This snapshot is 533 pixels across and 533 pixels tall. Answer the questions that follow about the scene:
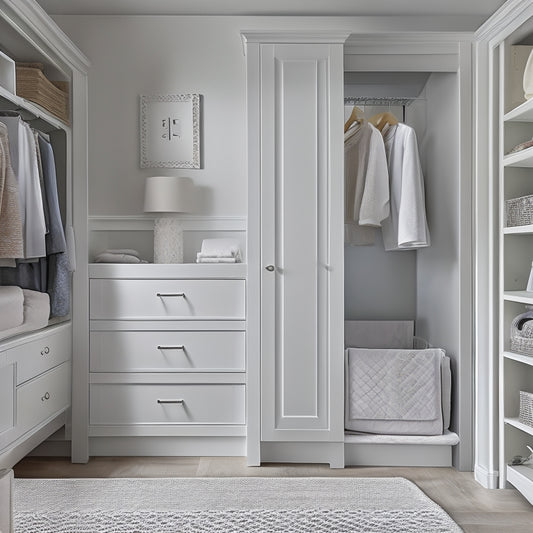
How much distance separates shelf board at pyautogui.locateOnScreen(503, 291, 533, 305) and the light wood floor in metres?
0.84

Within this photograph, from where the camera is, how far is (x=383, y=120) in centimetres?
352

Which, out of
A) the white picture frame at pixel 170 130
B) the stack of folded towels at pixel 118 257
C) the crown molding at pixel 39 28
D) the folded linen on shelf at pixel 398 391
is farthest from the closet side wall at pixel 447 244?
the crown molding at pixel 39 28

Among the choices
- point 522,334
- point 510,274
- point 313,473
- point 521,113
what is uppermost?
point 521,113

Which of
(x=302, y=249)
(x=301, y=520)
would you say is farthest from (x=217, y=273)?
(x=301, y=520)

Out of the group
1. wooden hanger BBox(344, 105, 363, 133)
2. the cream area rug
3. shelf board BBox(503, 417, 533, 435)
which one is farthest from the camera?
wooden hanger BBox(344, 105, 363, 133)

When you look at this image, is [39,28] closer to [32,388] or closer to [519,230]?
[32,388]

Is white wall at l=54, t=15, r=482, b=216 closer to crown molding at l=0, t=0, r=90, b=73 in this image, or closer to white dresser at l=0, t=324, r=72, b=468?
crown molding at l=0, t=0, r=90, b=73

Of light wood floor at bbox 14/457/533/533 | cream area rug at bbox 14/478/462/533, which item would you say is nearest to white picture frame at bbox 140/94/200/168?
light wood floor at bbox 14/457/533/533

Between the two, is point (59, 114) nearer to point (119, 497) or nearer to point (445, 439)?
point (119, 497)

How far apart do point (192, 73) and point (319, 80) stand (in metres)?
0.81

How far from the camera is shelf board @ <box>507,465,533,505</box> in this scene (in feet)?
8.63

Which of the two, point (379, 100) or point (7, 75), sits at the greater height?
point (379, 100)

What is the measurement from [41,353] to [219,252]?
3.27 feet

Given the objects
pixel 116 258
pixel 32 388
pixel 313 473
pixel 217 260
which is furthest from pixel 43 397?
pixel 313 473
